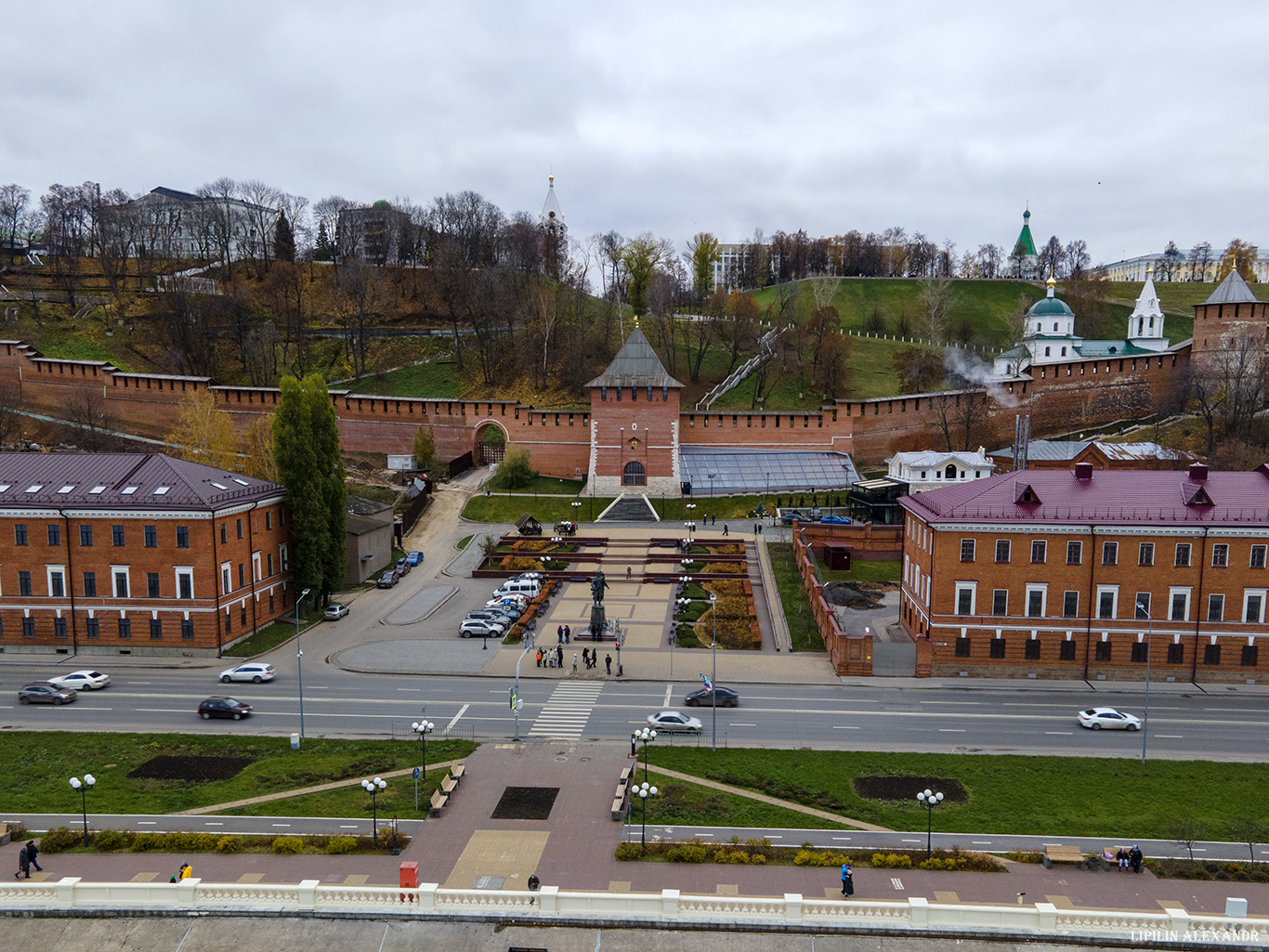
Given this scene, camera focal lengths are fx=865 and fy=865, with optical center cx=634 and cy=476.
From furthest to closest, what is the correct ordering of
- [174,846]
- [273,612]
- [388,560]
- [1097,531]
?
[388,560], [273,612], [1097,531], [174,846]

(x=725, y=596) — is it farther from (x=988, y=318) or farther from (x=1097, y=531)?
(x=988, y=318)

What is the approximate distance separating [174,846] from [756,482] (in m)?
50.9

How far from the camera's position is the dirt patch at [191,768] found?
2736 centimetres

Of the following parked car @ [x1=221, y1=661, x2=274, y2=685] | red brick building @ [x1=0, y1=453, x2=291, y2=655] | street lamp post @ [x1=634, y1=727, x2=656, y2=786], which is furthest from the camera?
red brick building @ [x1=0, y1=453, x2=291, y2=655]

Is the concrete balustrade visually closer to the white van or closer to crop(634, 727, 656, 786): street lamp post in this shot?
crop(634, 727, 656, 786): street lamp post

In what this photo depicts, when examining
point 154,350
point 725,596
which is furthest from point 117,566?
point 154,350

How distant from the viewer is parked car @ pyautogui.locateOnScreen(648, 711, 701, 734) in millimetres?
31062

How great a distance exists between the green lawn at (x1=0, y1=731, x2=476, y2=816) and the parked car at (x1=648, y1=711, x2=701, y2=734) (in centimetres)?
664

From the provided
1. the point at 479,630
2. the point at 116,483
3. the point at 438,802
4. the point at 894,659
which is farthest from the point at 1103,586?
the point at 116,483

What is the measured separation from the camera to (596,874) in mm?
21562

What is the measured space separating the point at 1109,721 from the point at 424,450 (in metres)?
52.2

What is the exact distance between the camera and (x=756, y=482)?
67.7m

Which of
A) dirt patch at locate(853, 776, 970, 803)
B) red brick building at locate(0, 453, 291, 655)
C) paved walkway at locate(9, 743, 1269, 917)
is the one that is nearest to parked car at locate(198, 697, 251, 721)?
red brick building at locate(0, 453, 291, 655)

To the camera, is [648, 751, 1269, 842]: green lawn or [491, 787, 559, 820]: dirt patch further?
[491, 787, 559, 820]: dirt patch
